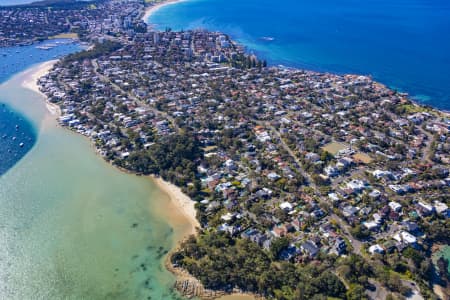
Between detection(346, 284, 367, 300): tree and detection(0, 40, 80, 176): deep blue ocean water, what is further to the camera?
detection(0, 40, 80, 176): deep blue ocean water

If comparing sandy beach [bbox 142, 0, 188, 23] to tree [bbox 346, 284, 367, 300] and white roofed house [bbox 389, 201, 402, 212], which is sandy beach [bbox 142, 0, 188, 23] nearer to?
white roofed house [bbox 389, 201, 402, 212]

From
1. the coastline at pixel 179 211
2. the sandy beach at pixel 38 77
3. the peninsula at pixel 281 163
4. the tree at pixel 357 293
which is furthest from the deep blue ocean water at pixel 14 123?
the tree at pixel 357 293

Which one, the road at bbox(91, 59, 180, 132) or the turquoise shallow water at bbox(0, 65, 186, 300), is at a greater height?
the road at bbox(91, 59, 180, 132)

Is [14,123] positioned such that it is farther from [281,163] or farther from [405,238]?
[405,238]

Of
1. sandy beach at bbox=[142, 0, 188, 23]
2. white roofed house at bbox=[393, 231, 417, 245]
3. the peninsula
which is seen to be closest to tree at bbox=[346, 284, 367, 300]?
the peninsula

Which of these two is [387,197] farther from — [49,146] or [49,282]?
[49,146]

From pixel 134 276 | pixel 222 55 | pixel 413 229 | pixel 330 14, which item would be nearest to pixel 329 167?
pixel 413 229

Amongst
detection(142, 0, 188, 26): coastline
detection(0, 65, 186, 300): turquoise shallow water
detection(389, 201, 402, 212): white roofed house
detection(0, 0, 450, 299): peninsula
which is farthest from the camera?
detection(142, 0, 188, 26): coastline

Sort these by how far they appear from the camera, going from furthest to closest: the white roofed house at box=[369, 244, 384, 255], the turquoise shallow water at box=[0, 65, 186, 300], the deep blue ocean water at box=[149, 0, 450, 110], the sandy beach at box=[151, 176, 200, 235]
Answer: the deep blue ocean water at box=[149, 0, 450, 110] < the sandy beach at box=[151, 176, 200, 235] < the white roofed house at box=[369, 244, 384, 255] < the turquoise shallow water at box=[0, 65, 186, 300]
